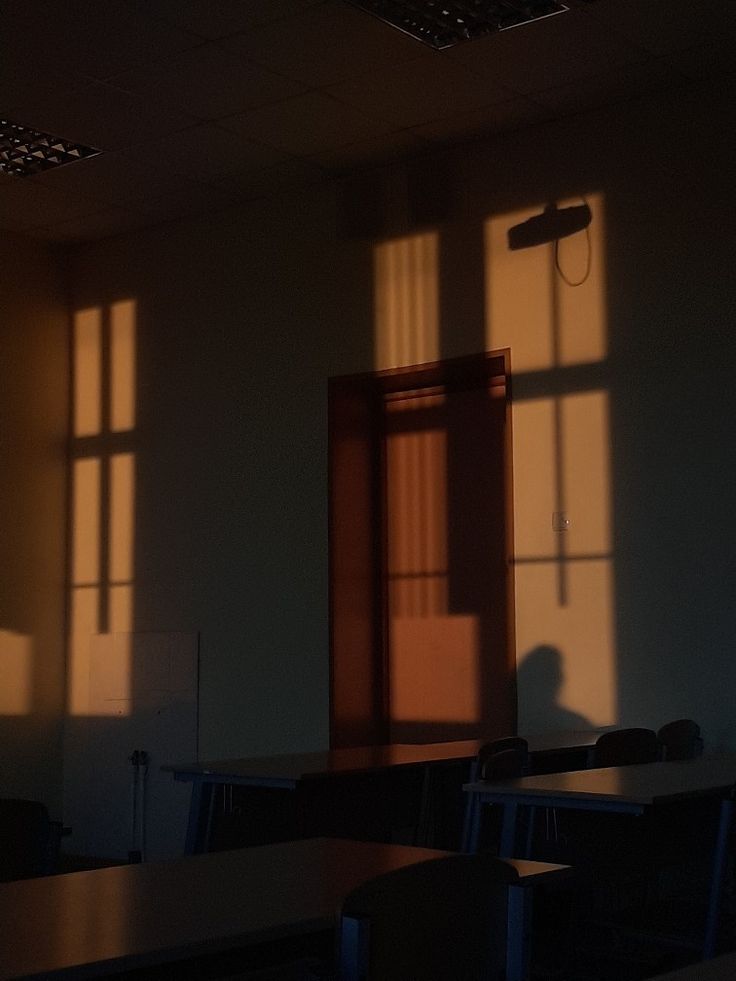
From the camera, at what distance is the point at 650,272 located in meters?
5.73

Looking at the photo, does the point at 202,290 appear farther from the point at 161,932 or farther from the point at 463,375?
the point at 161,932

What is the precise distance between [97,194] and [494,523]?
2875mm

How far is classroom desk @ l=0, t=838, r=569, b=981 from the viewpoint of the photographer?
6.15ft

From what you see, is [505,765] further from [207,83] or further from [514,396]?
[207,83]

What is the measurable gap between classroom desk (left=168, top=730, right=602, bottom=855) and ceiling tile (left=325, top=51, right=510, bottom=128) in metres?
2.85

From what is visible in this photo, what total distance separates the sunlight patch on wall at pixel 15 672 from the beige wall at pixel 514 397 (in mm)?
96

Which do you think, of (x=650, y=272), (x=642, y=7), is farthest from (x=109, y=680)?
(x=642, y=7)

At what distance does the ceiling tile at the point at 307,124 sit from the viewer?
587cm

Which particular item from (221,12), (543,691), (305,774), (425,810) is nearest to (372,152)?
(221,12)

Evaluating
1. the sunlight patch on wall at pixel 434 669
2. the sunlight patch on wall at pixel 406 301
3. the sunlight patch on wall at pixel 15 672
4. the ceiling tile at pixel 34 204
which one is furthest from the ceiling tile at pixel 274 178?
the sunlight patch on wall at pixel 15 672

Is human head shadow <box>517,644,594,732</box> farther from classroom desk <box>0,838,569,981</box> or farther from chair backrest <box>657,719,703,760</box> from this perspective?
classroom desk <box>0,838,569,981</box>

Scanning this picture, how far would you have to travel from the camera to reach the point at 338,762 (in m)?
4.75

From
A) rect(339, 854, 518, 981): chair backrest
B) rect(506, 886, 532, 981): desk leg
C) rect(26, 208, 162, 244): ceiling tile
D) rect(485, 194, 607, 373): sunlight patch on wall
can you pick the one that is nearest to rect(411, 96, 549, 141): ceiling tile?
rect(485, 194, 607, 373): sunlight patch on wall

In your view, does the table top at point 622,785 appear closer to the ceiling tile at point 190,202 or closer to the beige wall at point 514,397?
the beige wall at point 514,397
